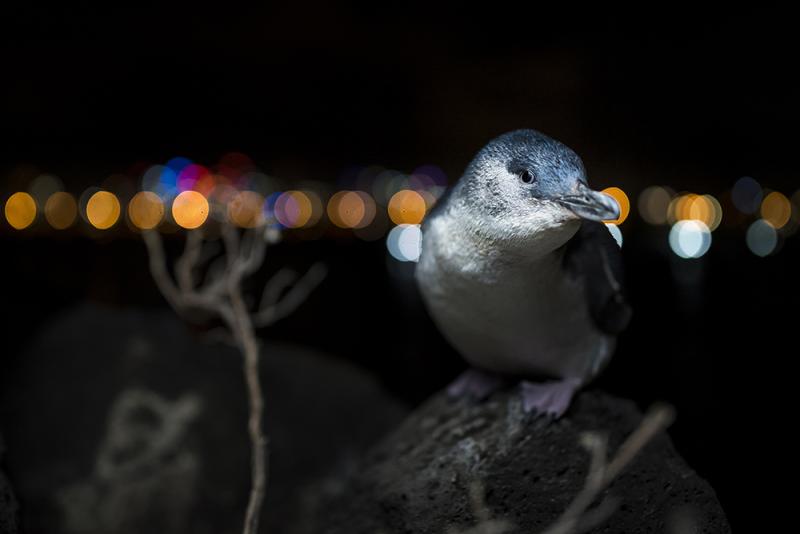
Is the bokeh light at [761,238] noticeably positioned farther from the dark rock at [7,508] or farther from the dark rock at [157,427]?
the dark rock at [7,508]

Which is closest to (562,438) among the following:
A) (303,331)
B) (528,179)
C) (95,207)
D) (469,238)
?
(469,238)

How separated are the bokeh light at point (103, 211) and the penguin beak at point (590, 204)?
4263 millimetres

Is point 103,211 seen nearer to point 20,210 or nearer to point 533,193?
point 20,210

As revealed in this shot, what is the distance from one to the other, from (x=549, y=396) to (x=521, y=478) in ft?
0.78

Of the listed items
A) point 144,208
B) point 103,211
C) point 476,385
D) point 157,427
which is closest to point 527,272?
point 476,385

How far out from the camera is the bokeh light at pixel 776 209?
376cm

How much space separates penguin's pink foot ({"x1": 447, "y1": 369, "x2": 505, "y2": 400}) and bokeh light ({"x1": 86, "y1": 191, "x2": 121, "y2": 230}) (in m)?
3.64

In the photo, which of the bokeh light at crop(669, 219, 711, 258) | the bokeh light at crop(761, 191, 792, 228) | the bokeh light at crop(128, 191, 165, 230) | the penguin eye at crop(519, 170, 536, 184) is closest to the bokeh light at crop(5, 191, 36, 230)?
the bokeh light at crop(128, 191, 165, 230)

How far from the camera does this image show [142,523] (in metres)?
2.67

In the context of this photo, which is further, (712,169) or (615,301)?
(712,169)

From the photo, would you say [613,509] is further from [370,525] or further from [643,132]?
[643,132]

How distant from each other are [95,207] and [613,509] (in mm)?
4436

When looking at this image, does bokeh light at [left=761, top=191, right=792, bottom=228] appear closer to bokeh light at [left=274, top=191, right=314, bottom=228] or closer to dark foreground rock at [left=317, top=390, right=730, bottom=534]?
dark foreground rock at [left=317, top=390, right=730, bottom=534]

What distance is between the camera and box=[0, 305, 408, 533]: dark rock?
2.70 meters
